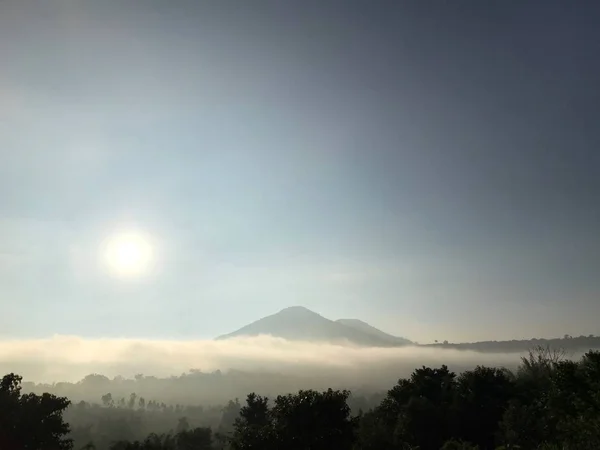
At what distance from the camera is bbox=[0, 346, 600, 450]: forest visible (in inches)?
1747

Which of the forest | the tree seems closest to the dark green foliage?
the forest

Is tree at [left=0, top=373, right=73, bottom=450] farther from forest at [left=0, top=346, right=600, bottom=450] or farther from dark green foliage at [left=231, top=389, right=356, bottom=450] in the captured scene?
Answer: dark green foliage at [left=231, top=389, right=356, bottom=450]

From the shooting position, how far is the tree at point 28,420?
54259mm

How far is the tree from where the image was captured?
178ft

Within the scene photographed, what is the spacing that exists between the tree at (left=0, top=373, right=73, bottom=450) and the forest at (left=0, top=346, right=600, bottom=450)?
4.9 inches

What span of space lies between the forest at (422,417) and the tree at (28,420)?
12cm

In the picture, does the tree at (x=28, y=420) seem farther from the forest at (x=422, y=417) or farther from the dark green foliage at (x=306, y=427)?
the dark green foliage at (x=306, y=427)

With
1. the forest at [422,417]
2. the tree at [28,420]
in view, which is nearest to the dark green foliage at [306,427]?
the forest at [422,417]

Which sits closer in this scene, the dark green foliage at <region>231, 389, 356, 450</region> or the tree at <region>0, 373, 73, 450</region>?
the dark green foliage at <region>231, 389, 356, 450</region>

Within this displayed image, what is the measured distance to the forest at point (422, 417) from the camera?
44375mm

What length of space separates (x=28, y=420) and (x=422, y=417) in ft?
197

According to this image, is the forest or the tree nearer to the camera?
the forest

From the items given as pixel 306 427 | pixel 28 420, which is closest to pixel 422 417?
pixel 306 427

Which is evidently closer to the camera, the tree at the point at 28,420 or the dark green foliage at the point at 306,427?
the dark green foliage at the point at 306,427
